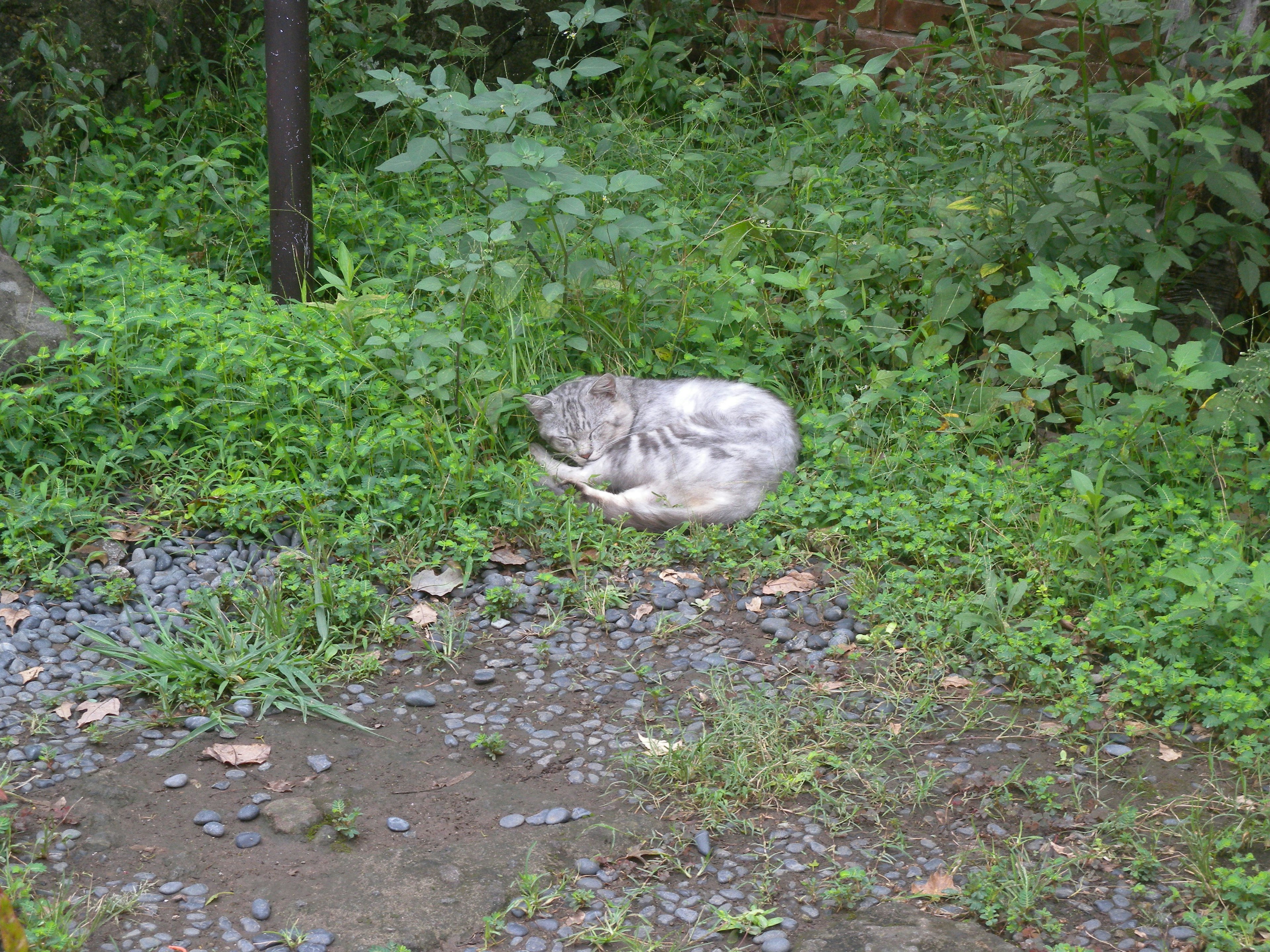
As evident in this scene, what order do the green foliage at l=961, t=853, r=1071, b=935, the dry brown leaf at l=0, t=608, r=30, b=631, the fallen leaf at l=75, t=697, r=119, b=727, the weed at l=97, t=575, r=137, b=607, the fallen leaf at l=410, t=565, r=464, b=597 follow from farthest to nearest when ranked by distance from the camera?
the fallen leaf at l=410, t=565, r=464, b=597 < the weed at l=97, t=575, r=137, b=607 < the dry brown leaf at l=0, t=608, r=30, b=631 < the fallen leaf at l=75, t=697, r=119, b=727 < the green foliage at l=961, t=853, r=1071, b=935

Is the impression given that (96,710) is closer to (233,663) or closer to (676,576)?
(233,663)

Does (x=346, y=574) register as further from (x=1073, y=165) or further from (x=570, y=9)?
(x=570, y=9)

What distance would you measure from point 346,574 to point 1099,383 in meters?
3.16

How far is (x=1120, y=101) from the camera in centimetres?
397

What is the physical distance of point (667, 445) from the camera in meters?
4.54

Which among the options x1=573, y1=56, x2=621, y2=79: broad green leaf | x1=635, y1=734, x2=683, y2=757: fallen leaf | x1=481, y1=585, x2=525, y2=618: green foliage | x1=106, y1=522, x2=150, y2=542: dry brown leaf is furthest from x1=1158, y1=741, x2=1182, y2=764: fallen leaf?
x1=106, y1=522, x2=150, y2=542: dry brown leaf

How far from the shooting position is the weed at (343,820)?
2932mm

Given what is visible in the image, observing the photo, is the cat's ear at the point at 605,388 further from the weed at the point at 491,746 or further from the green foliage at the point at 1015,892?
the green foliage at the point at 1015,892

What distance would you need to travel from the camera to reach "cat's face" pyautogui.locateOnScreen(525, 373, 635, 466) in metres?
4.66

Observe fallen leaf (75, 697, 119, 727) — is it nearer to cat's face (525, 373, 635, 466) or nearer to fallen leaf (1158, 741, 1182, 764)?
cat's face (525, 373, 635, 466)

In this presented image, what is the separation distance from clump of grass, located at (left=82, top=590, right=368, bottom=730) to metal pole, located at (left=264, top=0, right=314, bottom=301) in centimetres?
213

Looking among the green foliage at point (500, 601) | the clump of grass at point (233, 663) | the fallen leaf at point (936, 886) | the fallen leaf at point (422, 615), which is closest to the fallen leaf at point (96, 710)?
the clump of grass at point (233, 663)

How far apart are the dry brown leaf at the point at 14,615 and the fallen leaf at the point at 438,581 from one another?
1.29 metres

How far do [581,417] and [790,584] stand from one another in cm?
119
